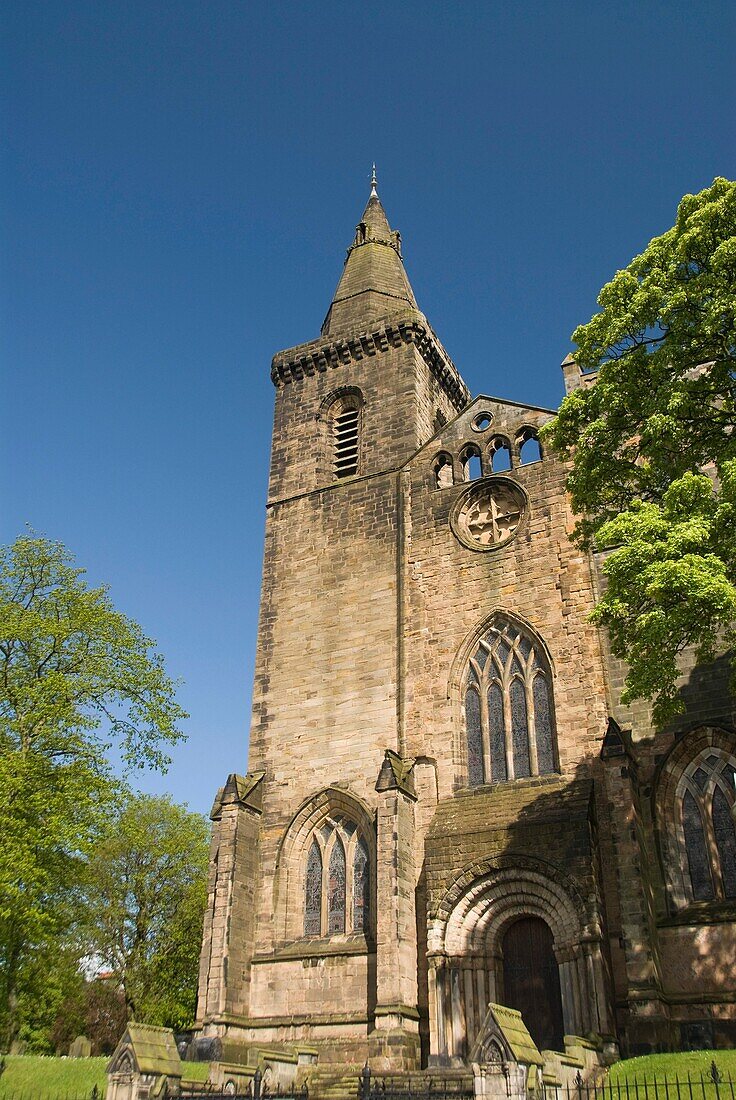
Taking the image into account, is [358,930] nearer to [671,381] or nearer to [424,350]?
[671,381]

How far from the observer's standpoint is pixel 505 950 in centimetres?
1892

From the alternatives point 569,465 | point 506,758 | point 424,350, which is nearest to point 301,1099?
point 506,758

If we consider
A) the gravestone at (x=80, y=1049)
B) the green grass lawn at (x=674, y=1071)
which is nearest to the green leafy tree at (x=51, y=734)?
the gravestone at (x=80, y=1049)

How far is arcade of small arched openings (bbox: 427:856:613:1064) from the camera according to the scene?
17.5 metres

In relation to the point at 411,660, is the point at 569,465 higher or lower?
higher

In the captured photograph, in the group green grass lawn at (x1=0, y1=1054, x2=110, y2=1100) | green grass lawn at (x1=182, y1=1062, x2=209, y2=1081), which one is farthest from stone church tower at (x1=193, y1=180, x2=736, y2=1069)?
green grass lawn at (x1=0, y1=1054, x2=110, y2=1100)

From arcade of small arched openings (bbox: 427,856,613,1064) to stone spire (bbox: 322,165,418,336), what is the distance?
693 inches

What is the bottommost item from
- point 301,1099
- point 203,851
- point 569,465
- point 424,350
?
point 301,1099

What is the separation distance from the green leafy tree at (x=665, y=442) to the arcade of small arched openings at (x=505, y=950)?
5.21 m

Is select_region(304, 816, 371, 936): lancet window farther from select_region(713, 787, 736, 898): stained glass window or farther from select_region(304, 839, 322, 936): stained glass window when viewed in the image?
select_region(713, 787, 736, 898): stained glass window

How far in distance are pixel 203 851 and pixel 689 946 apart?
2587 cm

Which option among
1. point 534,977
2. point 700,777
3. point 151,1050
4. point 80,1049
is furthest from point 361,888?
point 80,1049

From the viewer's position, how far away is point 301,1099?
1573 centimetres

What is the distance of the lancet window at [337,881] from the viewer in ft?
68.2
